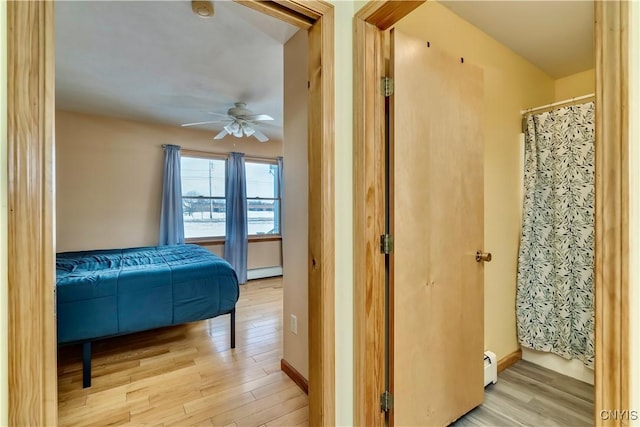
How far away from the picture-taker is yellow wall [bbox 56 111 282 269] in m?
3.73

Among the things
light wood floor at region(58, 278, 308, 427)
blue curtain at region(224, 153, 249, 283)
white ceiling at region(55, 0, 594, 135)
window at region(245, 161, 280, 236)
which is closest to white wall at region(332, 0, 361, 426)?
light wood floor at region(58, 278, 308, 427)

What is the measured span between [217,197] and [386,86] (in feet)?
13.4

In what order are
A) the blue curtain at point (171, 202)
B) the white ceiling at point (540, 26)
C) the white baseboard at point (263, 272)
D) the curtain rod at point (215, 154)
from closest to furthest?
the white ceiling at point (540, 26) → the blue curtain at point (171, 202) → the curtain rod at point (215, 154) → the white baseboard at point (263, 272)

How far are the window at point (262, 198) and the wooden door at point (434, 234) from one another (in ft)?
13.2

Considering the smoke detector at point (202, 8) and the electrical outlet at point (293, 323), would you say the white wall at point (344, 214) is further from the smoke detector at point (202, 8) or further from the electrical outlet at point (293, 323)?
the smoke detector at point (202, 8)

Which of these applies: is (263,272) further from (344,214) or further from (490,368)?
(344,214)

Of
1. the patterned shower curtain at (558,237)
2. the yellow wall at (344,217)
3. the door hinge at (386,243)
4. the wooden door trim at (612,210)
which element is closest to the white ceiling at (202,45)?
the patterned shower curtain at (558,237)

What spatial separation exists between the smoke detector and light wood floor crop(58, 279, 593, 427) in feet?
8.00

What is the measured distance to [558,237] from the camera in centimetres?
219

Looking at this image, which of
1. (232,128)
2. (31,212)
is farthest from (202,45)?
(31,212)

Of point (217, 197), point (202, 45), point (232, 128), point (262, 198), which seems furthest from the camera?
point (262, 198)

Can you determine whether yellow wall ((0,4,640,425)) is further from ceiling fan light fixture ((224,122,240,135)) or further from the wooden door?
ceiling fan light fixture ((224,122,240,135))

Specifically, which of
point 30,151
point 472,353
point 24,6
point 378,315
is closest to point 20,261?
point 30,151

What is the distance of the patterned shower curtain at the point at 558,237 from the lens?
80.9 inches
